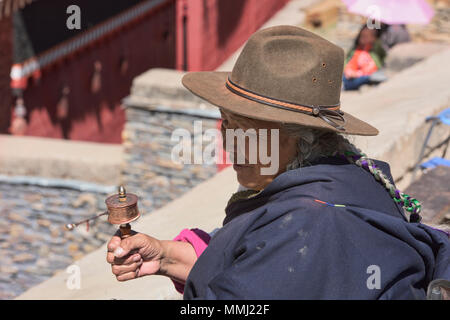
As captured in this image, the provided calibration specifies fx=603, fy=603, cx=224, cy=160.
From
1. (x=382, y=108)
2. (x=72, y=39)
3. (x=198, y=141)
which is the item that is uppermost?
(x=72, y=39)

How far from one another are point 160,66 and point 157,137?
2748 millimetres

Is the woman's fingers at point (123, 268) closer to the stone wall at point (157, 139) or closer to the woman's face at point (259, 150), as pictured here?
the woman's face at point (259, 150)

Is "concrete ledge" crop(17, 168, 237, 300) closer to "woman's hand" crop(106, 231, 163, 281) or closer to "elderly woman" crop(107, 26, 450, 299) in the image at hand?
"woman's hand" crop(106, 231, 163, 281)

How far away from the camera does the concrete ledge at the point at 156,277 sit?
9.09 ft

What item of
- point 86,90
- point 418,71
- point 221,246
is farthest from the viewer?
point 86,90

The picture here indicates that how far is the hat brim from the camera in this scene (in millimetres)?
1634

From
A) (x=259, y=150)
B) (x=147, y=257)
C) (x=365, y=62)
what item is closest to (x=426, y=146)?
(x=259, y=150)

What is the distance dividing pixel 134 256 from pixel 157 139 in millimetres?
4697

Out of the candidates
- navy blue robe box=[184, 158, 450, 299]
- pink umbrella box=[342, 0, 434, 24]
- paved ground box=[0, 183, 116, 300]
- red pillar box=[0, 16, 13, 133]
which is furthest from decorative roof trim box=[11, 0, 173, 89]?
navy blue robe box=[184, 158, 450, 299]

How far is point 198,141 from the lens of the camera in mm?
6285

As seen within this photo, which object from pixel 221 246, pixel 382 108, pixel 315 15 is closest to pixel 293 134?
pixel 221 246

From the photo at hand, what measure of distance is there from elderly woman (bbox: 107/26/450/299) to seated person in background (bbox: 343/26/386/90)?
520 cm
